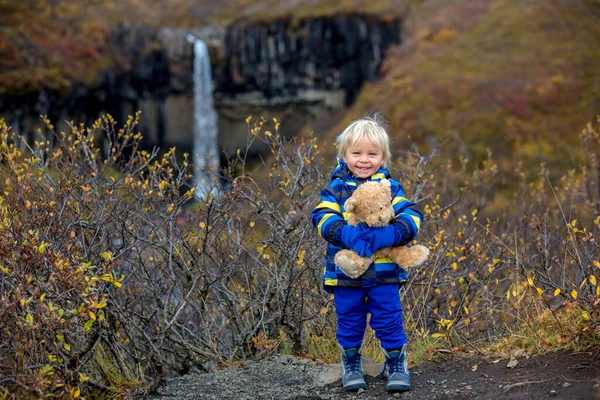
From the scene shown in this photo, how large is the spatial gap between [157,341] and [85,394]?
27.5 inches

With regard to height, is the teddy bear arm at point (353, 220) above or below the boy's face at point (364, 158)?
below

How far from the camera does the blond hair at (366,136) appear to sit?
3.81 metres

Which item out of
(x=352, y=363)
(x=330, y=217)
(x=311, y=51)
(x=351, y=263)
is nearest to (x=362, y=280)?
(x=351, y=263)

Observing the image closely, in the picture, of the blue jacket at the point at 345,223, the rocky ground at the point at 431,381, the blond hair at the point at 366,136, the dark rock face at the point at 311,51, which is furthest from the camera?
the dark rock face at the point at 311,51

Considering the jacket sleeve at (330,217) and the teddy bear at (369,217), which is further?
the jacket sleeve at (330,217)

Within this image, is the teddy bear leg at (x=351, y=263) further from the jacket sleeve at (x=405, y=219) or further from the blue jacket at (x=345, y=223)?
the jacket sleeve at (x=405, y=219)

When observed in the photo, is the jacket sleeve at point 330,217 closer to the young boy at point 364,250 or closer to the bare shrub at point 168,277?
the young boy at point 364,250

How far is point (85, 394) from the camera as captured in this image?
391 centimetres

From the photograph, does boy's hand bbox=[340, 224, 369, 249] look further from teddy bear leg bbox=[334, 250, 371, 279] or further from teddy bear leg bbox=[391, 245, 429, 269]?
teddy bear leg bbox=[391, 245, 429, 269]

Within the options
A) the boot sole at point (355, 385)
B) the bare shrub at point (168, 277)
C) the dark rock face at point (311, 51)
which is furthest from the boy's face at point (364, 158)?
Result: the dark rock face at point (311, 51)

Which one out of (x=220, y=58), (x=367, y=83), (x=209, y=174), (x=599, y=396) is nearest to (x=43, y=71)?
(x=220, y=58)

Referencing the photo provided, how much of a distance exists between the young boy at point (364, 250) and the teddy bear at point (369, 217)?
0.16ft

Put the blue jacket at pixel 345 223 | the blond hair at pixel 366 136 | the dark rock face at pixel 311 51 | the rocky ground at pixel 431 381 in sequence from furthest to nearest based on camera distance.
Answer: the dark rock face at pixel 311 51, the blond hair at pixel 366 136, the blue jacket at pixel 345 223, the rocky ground at pixel 431 381

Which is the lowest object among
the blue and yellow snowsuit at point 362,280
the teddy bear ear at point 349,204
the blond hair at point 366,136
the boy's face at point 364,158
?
the blue and yellow snowsuit at point 362,280
